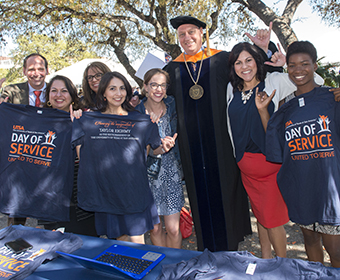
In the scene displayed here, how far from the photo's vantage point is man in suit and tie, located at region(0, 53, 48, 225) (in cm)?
345

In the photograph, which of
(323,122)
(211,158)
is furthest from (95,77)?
(323,122)

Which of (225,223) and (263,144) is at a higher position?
(263,144)

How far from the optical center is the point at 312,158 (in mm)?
2154

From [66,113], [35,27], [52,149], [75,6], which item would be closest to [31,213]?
[52,149]

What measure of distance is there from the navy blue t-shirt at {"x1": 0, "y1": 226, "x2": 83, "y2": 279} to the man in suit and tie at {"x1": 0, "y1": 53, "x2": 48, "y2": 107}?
5.99 ft

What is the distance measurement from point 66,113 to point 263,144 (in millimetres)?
1992

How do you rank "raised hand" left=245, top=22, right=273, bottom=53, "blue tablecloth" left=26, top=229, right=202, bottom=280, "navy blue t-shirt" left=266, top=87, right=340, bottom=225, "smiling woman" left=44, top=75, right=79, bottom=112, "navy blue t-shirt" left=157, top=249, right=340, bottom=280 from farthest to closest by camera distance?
"smiling woman" left=44, top=75, right=79, bottom=112 → "raised hand" left=245, top=22, right=273, bottom=53 → "navy blue t-shirt" left=266, top=87, right=340, bottom=225 → "blue tablecloth" left=26, top=229, right=202, bottom=280 → "navy blue t-shirt" left=157, top=249, right=340, bottom=280

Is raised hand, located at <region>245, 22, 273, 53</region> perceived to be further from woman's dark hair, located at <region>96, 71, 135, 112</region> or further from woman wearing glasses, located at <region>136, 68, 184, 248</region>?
woman's dark hair, located at <region>96, 71, 135, 112</region>

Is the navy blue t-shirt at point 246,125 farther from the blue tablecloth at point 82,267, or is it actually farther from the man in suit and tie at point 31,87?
the man in suit and tie at point 31,87

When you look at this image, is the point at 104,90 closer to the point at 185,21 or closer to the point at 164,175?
the point at 164,175

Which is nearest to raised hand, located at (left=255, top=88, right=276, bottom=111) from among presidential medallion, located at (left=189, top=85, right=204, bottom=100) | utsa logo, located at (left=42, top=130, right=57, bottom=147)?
presidential medallion, located at (left=189, top=85, right=204, bottom=100)

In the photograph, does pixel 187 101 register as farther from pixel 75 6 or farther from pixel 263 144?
pixel 75 6

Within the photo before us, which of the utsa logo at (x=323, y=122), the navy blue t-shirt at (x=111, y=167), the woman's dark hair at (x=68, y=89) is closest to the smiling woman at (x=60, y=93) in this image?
the woman's dark hair at (x=68, y=89)

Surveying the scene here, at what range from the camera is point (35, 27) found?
9.16 metres
